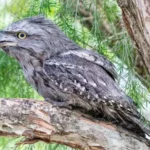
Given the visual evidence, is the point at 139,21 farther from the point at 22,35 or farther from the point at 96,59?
the point at 22,35

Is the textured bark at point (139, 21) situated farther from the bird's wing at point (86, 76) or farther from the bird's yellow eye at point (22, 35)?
the bird's yellow eye at point (22, 35)

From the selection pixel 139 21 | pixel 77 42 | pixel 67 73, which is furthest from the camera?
pixel 77 42

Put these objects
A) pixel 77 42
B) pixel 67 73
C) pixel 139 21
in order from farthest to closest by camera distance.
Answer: pixel 77 42
pixel 67 73
pixel 139 21

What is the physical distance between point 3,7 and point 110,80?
1022mm

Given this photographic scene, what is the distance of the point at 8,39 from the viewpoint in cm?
210

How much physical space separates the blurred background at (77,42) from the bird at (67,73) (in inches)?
10.7

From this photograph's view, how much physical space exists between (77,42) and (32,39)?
52cm

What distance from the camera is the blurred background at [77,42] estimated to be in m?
2.43

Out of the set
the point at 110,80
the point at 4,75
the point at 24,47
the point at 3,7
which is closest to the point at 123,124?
the point at 110,80

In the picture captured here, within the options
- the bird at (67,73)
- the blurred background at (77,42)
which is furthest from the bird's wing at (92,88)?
the blurred background at (77,42)

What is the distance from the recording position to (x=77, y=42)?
262 cm

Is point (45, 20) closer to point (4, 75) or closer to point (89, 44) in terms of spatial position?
point (89, 44)

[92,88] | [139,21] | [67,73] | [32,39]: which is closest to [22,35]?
[32,39]

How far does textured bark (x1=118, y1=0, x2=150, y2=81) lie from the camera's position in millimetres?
1934
